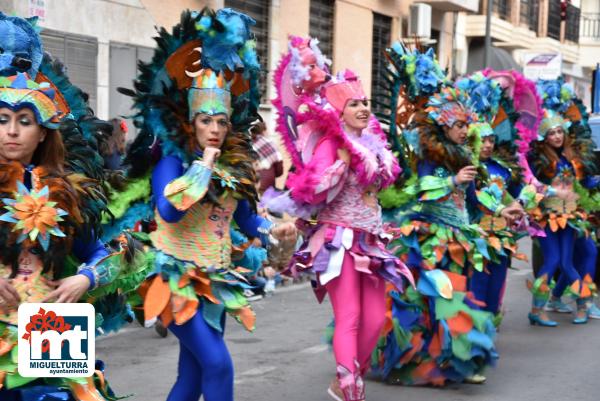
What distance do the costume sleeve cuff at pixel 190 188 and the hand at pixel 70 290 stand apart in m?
1.03

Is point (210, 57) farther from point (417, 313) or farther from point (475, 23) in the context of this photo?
point (475, 23)

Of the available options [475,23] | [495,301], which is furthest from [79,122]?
[475,23]

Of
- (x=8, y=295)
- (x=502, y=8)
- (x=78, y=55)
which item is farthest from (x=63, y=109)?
(x=502, y=8)

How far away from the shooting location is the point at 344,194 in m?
6.44

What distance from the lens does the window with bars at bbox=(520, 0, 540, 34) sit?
36.2m

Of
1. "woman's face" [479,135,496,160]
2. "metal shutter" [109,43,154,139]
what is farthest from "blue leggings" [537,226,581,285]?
"metal shutter" [109,43,154,139]

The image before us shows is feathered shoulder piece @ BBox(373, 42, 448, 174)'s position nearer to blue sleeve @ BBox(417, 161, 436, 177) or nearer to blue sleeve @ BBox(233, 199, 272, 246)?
blue sleeve @ BBox(417, 161, 436, 177)

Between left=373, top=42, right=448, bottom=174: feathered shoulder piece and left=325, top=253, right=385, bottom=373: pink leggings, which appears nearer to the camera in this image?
left=325, top=253, right=385, bottom=373: pink leggings

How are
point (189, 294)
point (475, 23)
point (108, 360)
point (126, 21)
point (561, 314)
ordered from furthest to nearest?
point (475, 23) → point (126, 21) → point (561, 314) → point (108, 360) → point (189, 294)

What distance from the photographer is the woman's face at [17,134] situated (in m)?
3.93

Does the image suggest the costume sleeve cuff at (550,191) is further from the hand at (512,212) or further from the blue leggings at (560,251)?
the hand at (512,212)

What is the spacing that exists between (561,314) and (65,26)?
733cm

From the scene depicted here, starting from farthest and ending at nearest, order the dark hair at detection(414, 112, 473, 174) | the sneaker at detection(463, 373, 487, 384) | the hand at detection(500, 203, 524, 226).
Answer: the hand at detection(500, 203, 524, 226), the dark hair at detection(414, 112, 473, 174), the sneaker at detection(463, 373, 487, 384)

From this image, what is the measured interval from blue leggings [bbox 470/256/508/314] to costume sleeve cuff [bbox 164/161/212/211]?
3989 millimetres
